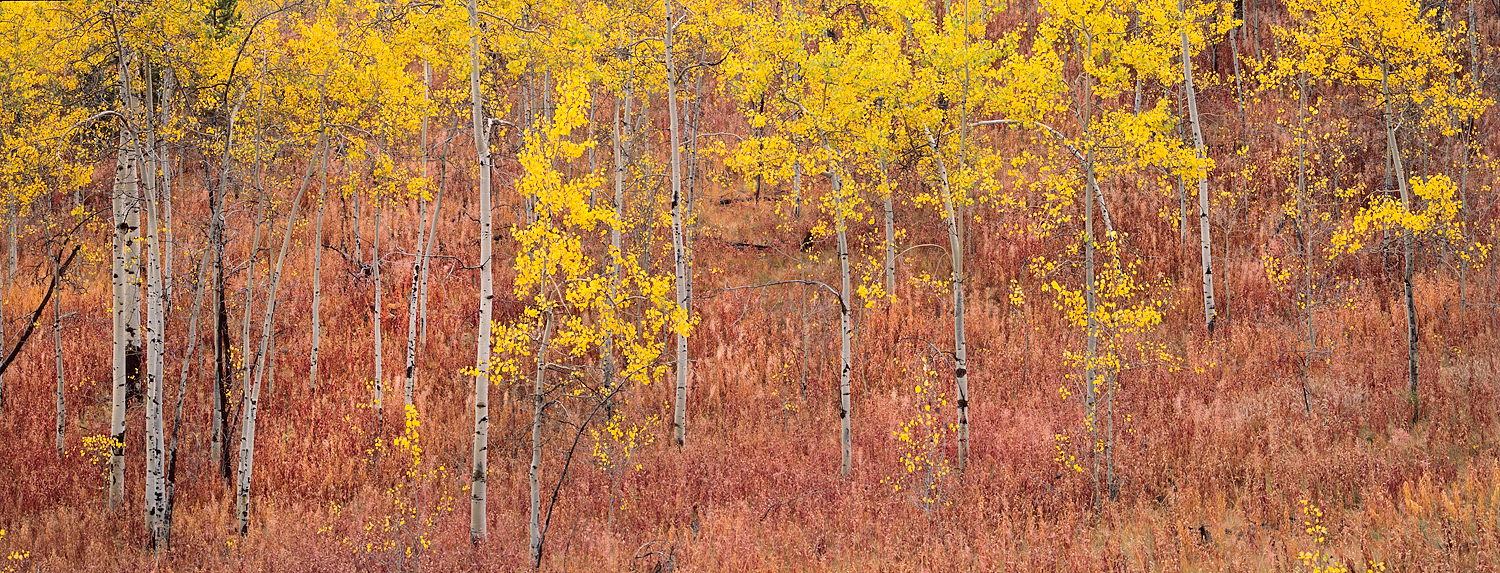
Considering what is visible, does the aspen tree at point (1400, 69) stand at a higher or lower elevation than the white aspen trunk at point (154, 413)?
higher

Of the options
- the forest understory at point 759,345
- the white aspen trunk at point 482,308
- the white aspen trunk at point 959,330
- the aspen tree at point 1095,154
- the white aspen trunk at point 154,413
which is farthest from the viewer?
the white aspen trunk at point 959,330

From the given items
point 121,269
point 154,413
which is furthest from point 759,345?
point 121,269

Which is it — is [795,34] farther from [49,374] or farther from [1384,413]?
[49,374]

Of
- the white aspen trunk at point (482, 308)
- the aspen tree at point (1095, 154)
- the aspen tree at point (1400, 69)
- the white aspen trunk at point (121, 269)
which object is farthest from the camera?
the aspen tree at point (1400, 69)

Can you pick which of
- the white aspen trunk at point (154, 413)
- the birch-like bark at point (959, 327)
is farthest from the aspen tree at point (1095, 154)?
the white aspen trunk at point (154, 413)

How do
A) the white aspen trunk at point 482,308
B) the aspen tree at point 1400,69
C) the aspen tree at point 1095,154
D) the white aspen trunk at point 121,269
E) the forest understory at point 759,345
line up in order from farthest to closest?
1. the aspen tree at point 1400,69
2. the white aspen trunk at point 121,269
3. the aspen tree at point 1095,154
4. the forest understory at point 759,345
5. the white aspen trunk at point 482,308

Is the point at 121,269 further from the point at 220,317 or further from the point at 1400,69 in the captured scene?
the point at 1400,69

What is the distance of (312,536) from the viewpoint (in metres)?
10.1

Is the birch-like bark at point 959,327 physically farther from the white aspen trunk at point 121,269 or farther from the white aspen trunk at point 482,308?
the white aspen trunk at point 121,269

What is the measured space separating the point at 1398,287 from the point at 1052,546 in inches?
433

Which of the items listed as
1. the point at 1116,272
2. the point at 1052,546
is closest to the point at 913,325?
the point at 1116,272

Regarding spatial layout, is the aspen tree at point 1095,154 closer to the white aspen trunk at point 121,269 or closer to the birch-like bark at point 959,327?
the birch-like bark at point 959,327

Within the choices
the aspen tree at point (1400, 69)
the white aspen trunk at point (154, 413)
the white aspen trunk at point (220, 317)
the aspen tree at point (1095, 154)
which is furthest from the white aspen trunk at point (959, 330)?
the white aspen trunk at point (154, 413)

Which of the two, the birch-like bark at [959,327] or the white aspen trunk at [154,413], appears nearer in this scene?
the white aspen trunk at [154,413]
